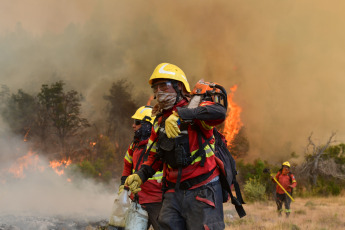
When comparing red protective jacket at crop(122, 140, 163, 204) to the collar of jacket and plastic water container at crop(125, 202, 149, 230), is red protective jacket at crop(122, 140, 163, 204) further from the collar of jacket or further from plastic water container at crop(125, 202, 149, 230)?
the collar of jacket

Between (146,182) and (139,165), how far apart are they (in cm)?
25

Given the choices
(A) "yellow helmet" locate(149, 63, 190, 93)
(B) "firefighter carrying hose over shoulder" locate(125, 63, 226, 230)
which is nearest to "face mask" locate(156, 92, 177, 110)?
(B) "firefighter carrying hose over shoulder" locate(125, 63, 226, 230)

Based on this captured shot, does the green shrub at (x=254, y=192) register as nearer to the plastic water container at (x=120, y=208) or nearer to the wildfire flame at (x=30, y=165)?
the wildfire flame at (x=30, y=165)

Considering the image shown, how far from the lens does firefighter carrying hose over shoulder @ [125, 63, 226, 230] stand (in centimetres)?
252

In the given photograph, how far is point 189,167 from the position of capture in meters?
2.70

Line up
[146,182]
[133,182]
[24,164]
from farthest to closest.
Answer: [24,164]
[146,182]
[133,182]

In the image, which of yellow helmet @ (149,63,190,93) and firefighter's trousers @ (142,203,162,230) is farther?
firefighter's trousers @ (142,203,162,230)

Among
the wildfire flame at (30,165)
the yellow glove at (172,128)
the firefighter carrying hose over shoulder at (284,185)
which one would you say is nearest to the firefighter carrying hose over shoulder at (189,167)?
the yellow glove at (172,128)

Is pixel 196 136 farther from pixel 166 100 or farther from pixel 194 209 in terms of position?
pixel 194 209

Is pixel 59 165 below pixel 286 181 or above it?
above

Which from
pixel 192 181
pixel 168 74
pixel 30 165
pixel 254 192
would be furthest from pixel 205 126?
pixel 30 165

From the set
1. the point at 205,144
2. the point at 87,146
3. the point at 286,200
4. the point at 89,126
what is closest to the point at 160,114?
the point at 205,144

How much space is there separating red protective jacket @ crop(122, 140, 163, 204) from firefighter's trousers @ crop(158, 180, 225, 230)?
1442mm

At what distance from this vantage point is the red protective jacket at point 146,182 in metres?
4.26
